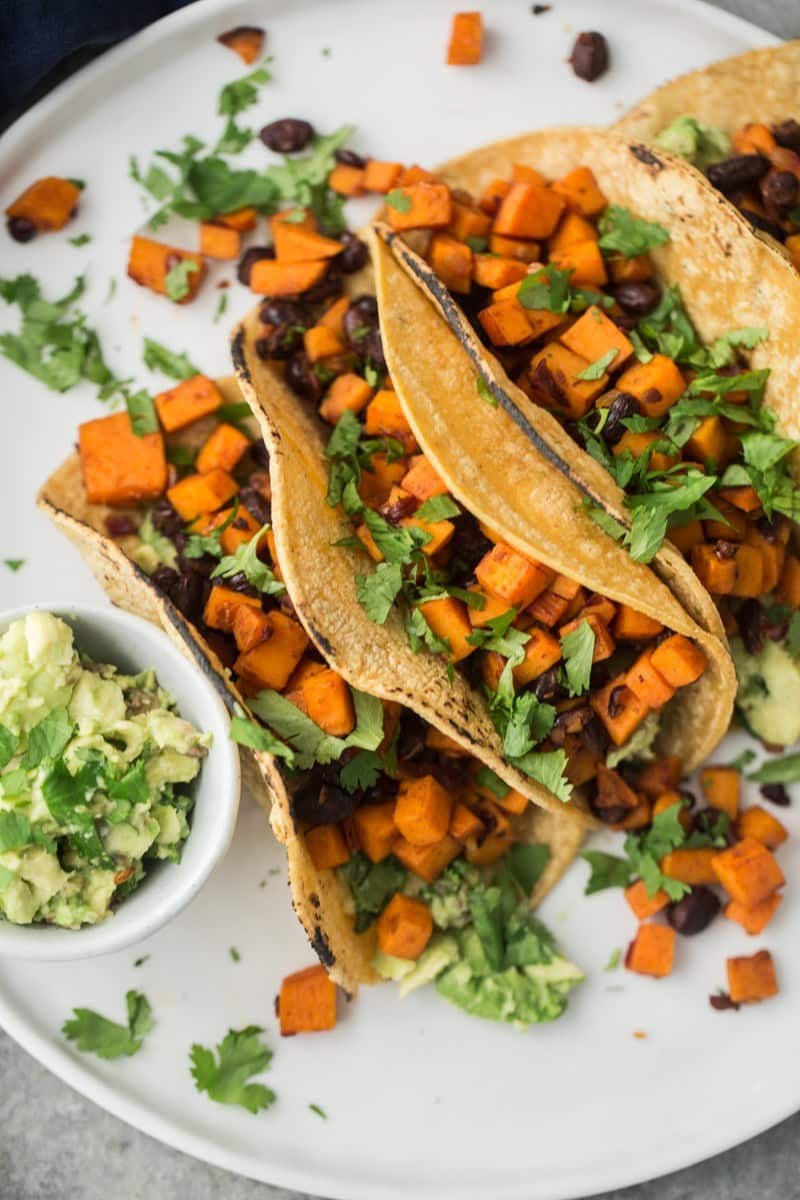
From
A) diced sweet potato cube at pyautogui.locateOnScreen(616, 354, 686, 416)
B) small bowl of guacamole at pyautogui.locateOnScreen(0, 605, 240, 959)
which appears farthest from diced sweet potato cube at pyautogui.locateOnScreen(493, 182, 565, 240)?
small bowl of guacamole at pyautogui.locateOnScreen(0, 605, 240, 959)

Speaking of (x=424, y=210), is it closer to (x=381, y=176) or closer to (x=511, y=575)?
(x=381, y=176)

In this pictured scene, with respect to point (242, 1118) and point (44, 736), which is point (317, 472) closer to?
point (44, 736)

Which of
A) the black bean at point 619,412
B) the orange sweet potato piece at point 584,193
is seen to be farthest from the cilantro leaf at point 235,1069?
the orange sweet potato piece at point 584,193

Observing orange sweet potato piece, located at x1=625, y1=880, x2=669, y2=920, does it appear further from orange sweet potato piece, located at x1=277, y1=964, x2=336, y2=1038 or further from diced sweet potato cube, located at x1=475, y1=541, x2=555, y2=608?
diced sweet potato cube, located at x1=475, y1=541, x2=555, y2=608

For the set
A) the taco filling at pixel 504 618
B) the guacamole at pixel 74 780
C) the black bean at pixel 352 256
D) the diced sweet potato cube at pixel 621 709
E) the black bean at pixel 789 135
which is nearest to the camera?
the guacamole at pixel 74 780

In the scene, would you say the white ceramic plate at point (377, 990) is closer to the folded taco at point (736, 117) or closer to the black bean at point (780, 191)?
the folded taco at point (736, 117)

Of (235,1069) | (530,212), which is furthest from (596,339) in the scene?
(235,1069)

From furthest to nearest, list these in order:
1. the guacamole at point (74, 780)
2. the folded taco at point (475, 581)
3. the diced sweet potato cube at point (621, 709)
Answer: the diced sweet potato cube at point (621, 709)
the folded taco at point (475, 581)
the guacamole at point (74, 780)
